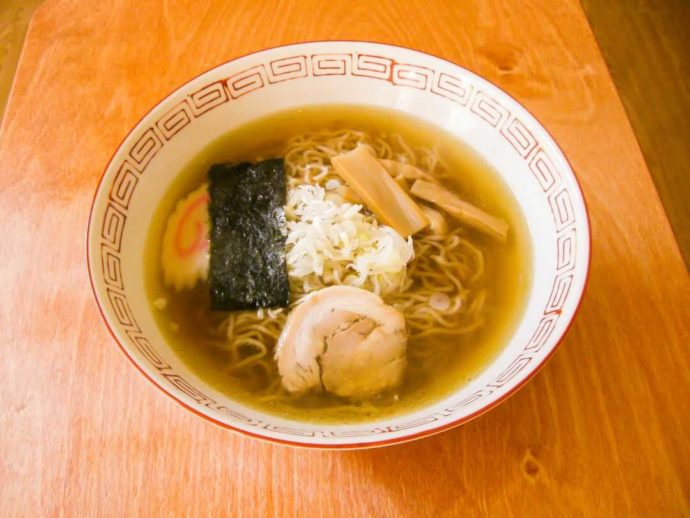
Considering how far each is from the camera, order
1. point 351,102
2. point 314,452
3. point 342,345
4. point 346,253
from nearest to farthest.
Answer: point 314,452
point 342,345
point 346,253
point 351,102

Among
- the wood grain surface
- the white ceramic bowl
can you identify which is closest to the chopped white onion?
the white ceramic bowl

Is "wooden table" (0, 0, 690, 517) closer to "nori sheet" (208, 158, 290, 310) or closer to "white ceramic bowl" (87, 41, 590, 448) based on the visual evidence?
"white ceramic bowl" (87, 41, 590, 448)

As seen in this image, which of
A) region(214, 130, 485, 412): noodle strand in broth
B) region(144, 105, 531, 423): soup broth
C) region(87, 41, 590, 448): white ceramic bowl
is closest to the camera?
region(87, 41, 590, 448): white ceramic bowl

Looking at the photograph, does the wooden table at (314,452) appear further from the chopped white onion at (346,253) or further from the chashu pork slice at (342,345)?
the chopped white onion at (346,253)

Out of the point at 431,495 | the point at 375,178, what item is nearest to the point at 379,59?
the point at 375,178

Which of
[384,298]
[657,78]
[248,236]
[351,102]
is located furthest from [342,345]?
[657,78]

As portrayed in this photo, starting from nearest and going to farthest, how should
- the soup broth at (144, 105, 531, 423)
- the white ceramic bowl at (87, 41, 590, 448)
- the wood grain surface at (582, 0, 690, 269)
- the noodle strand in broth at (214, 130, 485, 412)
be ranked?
1. the white ceramic bowl at (87, 41, 590, 448)
2. the soup broth at (144, 105, 531, 423)
3. the noodle strand in broth at (214, 130, 485, 412)
4. the wood grain surface at (582, 0, 690, 269)

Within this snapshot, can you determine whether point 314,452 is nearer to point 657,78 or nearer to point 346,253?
point 346,253
